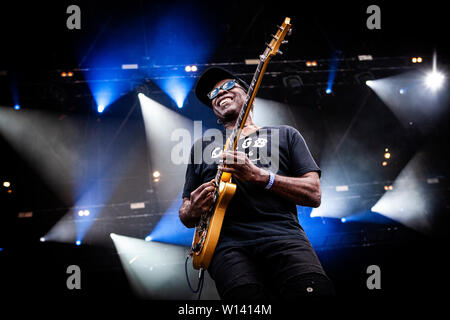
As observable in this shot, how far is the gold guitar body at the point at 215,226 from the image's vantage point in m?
1.70

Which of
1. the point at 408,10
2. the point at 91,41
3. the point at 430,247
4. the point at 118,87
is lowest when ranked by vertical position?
the point at 430,247

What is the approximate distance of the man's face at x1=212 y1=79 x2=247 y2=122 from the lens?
2326 mm

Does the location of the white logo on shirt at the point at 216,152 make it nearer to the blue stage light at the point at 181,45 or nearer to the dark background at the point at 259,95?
the dark background at the point at 259,95

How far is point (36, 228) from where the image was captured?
14.9 feet

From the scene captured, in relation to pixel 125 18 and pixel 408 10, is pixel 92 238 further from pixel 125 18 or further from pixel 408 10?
pixel 408 10

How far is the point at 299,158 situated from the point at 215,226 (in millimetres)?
753

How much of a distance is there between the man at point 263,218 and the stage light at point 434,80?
583cm

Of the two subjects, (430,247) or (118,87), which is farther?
(118,87)

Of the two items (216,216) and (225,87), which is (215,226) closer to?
(216,216)

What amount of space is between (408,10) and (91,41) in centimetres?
636

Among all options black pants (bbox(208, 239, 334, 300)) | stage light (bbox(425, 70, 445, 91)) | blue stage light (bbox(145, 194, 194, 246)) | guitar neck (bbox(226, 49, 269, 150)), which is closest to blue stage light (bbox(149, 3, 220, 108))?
blue stage light (bbox(145, 194, 194, 246))

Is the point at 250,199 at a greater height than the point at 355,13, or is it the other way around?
the point at 355,13

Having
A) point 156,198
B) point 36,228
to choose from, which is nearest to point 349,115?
point 156,198

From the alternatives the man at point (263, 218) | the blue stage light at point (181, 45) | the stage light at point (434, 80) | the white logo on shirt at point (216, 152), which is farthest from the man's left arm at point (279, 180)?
the stage light at point (434, 80)
